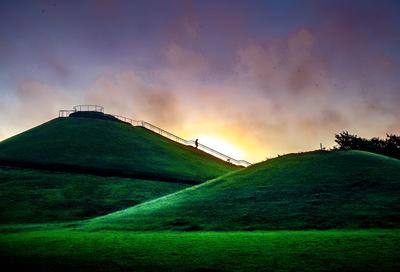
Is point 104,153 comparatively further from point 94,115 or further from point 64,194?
point 94,115

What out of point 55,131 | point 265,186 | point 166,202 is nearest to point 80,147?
point 55,131

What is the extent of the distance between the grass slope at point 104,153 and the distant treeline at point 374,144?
79.6 ft

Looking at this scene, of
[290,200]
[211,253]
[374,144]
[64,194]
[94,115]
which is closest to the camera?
[211,253]

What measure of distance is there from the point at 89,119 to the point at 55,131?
576 inches

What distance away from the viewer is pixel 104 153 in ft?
235

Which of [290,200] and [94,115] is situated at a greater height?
[94,115]

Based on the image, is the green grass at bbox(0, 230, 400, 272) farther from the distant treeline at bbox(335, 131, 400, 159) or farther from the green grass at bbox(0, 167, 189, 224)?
the distant treeline at bbox(335, 131, 400, 159)

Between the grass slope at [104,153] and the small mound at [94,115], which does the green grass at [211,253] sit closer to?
the grass slope at [104,153]

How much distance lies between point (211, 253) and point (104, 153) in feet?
192

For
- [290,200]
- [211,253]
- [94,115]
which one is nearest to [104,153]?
[94,115]

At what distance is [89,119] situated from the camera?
329 feet

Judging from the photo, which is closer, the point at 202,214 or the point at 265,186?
the point at 202,214

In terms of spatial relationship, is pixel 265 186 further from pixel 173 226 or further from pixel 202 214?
pixel 173 226

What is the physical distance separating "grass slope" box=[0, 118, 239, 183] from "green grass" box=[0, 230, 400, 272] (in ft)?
132
